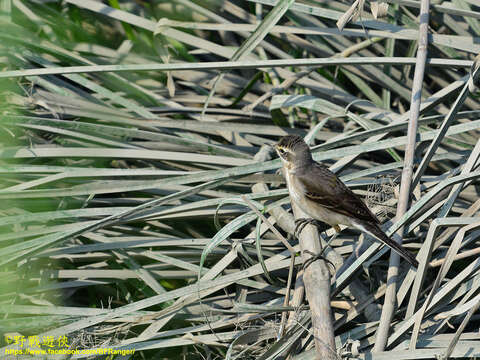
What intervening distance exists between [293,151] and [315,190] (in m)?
0.30

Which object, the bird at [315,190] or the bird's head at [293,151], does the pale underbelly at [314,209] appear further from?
the bird's head at [293,151]

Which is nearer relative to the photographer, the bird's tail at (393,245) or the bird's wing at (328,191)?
the bird's tail at (393,245)

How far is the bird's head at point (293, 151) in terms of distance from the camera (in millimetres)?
4043

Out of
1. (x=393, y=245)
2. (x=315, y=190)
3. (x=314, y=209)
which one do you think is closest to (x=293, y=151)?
(x=315, y=190)

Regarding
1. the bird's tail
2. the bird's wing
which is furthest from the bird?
the bird's tail

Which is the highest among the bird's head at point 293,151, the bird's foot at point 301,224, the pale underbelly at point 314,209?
the bird's head at point 293,151

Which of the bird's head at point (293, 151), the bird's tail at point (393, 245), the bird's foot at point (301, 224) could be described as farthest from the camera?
the bird's head at point (293, 151)

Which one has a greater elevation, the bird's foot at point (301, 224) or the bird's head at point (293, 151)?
the bird's head at point (293, 151)

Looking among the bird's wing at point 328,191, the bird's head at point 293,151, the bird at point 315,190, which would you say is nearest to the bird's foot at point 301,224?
the bird at point 315,190

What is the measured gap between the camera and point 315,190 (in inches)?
158

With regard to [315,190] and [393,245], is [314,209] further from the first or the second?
[393,245]

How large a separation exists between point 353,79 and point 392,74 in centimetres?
37

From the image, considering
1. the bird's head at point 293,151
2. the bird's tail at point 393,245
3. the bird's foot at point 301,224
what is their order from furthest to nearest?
1. the bird's head at point 293,151
2. the bird's foot at point 301,224
3. the bird's tail at point 393,245

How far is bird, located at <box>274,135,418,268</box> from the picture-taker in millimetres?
3932
